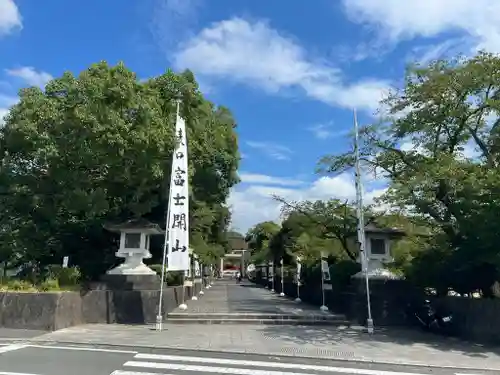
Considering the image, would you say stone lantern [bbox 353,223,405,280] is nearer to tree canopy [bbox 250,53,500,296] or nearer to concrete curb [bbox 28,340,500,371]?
tree canopy [bbox 250,53,500,296]

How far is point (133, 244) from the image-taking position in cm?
1644

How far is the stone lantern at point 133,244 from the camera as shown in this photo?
639 inches

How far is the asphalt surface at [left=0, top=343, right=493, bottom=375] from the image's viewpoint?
8.22 meters

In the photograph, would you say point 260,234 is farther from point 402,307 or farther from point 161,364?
point 161,364

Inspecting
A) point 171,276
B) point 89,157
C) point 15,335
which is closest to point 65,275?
point 15,335

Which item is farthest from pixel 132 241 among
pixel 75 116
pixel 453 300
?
pixel 453 300

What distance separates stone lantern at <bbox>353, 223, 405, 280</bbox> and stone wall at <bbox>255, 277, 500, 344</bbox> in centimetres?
47

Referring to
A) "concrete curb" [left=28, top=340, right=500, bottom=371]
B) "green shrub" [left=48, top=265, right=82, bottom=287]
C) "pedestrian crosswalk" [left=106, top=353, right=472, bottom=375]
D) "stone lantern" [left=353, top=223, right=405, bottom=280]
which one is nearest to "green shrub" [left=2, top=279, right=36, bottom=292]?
"green shrub" [left=48, top=265, right=82, bottom=287]

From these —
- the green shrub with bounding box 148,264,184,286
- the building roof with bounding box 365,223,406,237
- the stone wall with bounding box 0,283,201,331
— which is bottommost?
the stone wall with bounding box 0,283,201,331

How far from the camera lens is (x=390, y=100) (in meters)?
15.4

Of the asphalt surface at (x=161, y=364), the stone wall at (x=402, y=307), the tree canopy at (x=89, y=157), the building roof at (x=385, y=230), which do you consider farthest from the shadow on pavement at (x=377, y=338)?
the tree canopy at (x=89, y=157)

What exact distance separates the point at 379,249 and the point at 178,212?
24.4 feet

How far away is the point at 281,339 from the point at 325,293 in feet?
30.1

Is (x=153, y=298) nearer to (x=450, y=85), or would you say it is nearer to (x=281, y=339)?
(x=281, y=339)
